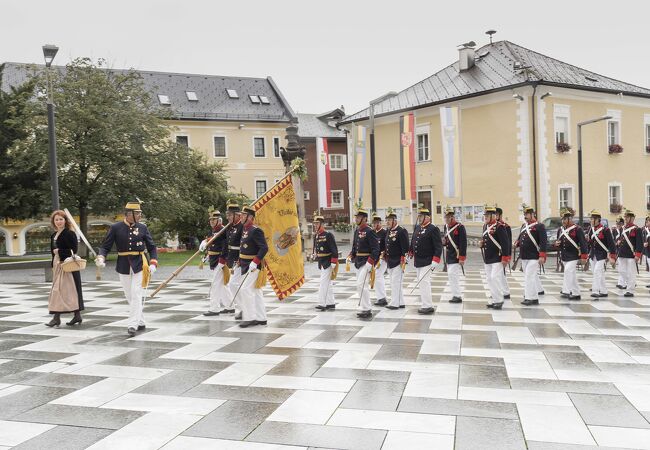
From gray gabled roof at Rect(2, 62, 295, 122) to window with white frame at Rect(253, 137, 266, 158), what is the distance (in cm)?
166

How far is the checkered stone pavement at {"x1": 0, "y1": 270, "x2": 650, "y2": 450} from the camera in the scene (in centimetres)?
477

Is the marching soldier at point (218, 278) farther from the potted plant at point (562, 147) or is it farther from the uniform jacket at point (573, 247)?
the potted plant at point (562, 147)

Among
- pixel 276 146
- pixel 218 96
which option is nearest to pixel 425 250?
pixel 276 146

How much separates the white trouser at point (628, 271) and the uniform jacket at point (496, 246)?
3.71 metres

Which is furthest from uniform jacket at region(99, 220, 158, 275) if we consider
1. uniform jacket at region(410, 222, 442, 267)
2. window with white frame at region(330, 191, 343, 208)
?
window with white frame at region(330, 191, 343, 208)

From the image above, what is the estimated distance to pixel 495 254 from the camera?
1174 centimetres

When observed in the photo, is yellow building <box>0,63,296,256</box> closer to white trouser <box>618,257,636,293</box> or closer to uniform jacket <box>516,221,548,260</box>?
white trouser <box>618,257,636,293</box>

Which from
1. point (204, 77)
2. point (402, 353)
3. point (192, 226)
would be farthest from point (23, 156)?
point (204, 77)

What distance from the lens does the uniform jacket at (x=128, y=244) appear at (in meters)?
9.30

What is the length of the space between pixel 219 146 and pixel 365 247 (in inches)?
1499

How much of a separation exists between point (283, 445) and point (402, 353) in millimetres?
3342

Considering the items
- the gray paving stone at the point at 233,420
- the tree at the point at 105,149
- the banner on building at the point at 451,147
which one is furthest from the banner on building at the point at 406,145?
the gray paving stone at the point at 233,420

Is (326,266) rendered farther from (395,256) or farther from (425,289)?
(425,289)

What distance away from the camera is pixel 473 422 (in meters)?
4.99
